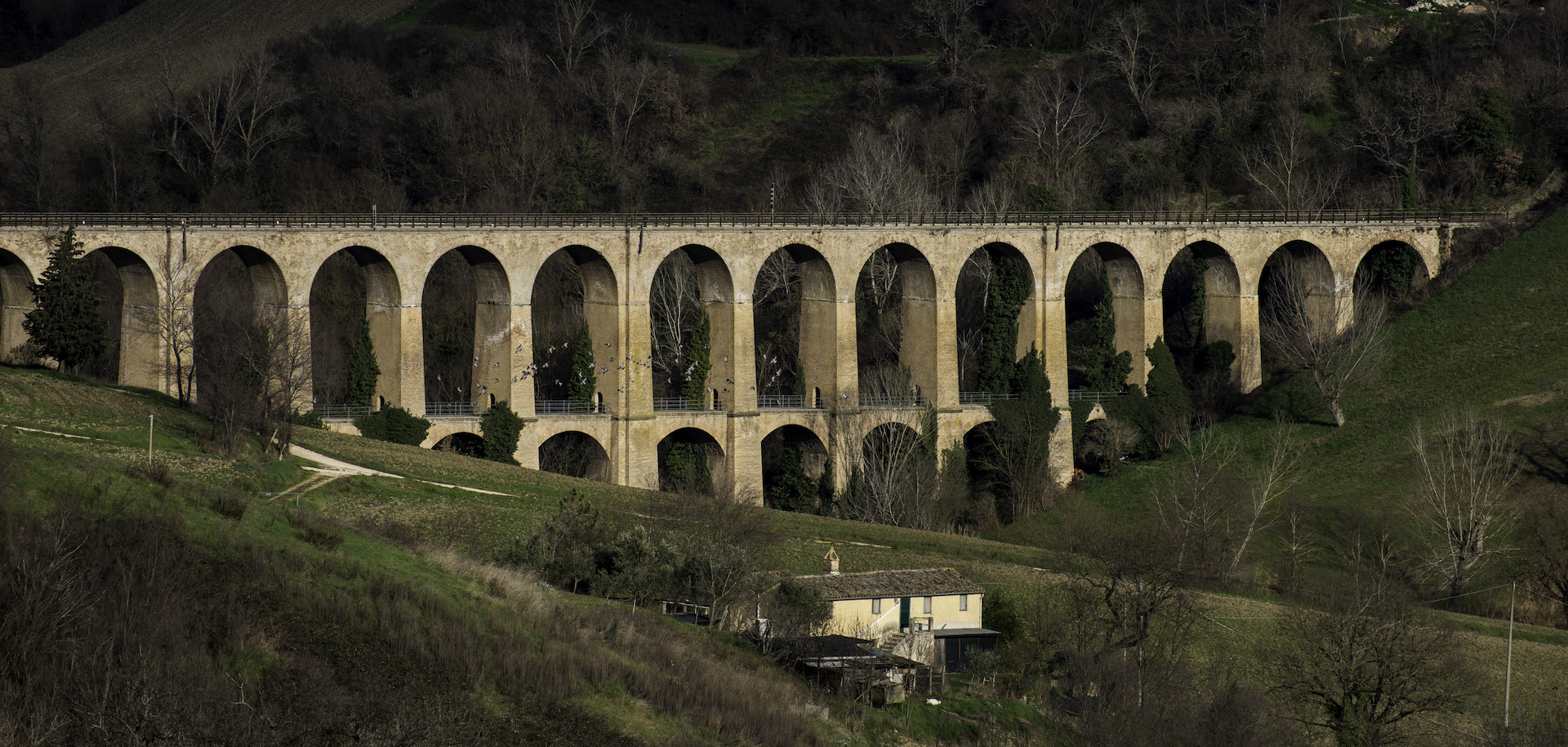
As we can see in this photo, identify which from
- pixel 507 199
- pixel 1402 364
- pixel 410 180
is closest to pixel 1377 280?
pixel 1402 364

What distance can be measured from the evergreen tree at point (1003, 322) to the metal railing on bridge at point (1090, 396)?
10.4 ft

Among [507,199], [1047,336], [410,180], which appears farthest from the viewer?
[410,180]

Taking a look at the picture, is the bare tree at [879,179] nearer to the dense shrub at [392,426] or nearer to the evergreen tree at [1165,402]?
the evergreen tree at [1165,402]

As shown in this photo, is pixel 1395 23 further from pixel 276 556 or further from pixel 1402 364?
pixel 276 556

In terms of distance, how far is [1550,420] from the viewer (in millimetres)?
56250

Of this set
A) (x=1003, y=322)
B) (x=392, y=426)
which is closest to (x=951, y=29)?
(x=1003, y=322)

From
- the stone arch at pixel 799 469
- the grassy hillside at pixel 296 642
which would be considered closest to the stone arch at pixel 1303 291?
the stone arch at pixel 799 469

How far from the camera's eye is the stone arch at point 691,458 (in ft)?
208

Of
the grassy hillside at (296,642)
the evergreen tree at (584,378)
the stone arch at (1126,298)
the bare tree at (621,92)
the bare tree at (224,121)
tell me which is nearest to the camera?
the grassy hillside at (296,642)

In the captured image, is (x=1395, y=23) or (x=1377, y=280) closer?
(x=1377, y=280)

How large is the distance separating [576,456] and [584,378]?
6.52 m

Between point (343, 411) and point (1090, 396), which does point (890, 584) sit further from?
point (1090, 396)

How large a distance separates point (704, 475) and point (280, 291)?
17.8 meters

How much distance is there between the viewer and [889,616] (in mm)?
40344
